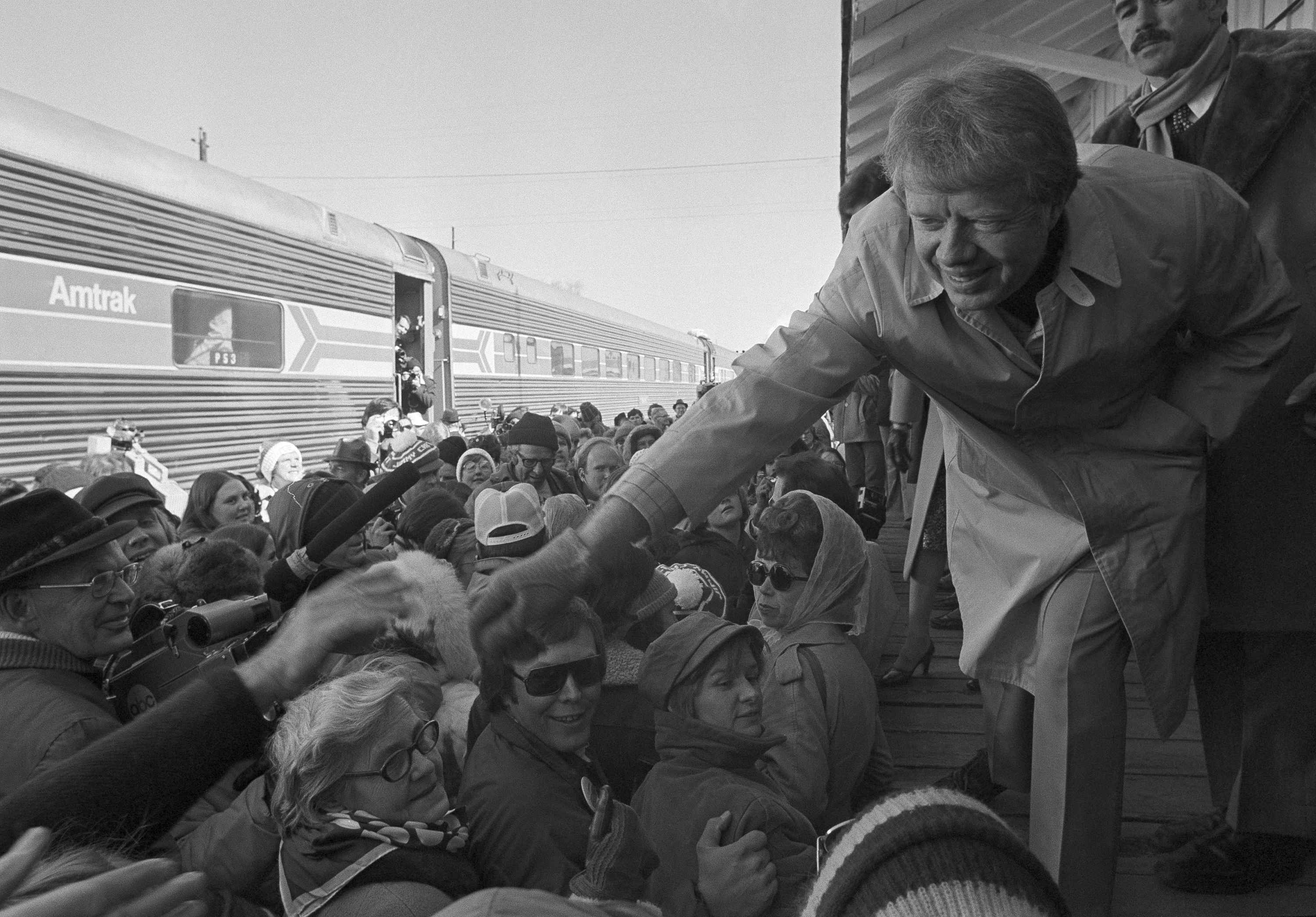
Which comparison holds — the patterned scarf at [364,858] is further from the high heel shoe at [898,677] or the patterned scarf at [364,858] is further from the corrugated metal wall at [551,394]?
the corrugated metal wall at [551,394]

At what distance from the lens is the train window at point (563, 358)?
21672 millimetres

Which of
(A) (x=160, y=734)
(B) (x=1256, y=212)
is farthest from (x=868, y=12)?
(A) (x=160, y=734)

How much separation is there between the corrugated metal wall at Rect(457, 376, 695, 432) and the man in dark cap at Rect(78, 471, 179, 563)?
458 inches

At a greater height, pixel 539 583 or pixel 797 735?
pixel 539 583

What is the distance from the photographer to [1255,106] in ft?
7.74

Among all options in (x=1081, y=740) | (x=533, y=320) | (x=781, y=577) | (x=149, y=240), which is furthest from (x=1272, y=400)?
(x=533, y=320)

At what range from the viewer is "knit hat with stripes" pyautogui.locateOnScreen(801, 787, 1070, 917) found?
2.71 feet

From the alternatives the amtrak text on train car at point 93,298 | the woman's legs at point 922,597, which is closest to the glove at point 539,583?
the woman's legs at point 922,597

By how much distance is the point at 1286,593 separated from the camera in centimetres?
234

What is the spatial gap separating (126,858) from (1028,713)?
166cm

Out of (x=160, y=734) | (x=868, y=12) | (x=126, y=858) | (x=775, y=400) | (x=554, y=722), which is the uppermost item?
(x=868, y=12)

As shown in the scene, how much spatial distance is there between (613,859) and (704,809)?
0.46m

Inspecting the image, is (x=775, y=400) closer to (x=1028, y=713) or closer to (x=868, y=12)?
(x=1028, y=713)

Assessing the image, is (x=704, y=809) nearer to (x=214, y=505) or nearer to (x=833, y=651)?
(x=833, y=651)
